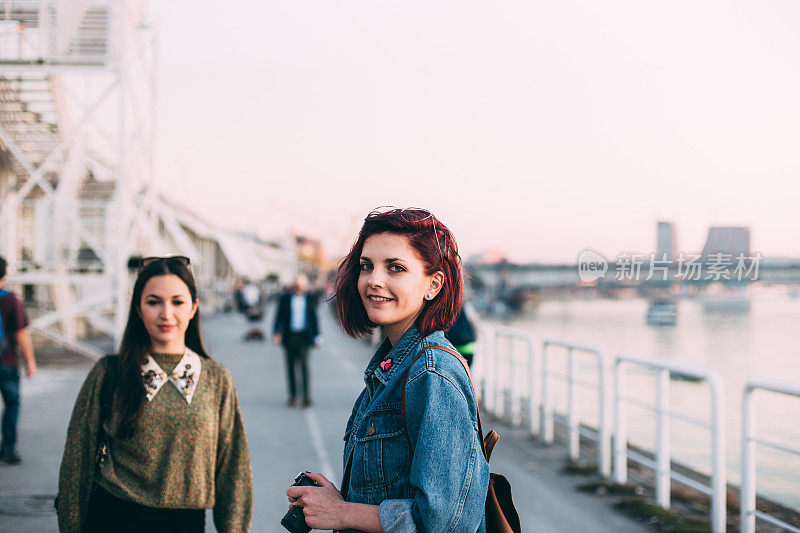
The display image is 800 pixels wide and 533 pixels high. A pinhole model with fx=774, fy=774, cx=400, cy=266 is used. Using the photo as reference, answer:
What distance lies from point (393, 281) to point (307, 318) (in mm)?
9181

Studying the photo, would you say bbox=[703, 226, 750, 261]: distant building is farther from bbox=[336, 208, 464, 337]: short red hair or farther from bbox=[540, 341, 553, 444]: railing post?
bbox=[336, 208, 464, 337]: short red hair

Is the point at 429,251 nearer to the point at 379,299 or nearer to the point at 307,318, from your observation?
the point at 379,299

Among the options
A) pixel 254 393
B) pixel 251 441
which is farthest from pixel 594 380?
pixel 251 441

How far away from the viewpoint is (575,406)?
7895mm

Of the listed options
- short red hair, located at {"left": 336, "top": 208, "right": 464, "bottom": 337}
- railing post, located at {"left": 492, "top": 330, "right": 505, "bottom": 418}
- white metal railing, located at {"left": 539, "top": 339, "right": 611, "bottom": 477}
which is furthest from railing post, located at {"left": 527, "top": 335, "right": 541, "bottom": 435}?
short red hair, located at {"left": 336, "top": 208, "right": 464, "bottom": 337}

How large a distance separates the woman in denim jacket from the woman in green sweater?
112 centimetres

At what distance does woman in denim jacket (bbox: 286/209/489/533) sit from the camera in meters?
1.66

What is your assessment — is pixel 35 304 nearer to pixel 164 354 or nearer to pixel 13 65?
pixel 13 65

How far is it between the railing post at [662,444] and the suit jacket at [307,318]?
582 cm

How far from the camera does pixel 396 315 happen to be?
189 cm

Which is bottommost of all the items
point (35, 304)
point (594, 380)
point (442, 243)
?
point (594, 380)

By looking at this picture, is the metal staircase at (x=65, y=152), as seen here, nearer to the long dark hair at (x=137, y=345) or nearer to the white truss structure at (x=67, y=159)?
the white truss structure at (x=67, y=159)

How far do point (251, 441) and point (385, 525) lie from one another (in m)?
6.71

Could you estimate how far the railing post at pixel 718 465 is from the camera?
16.8 ft
